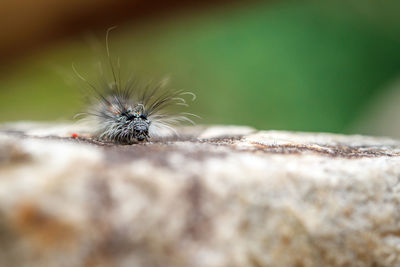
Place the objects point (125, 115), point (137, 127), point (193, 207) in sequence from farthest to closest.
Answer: point (125, 115) → point (137, 127) → point (193, 207)

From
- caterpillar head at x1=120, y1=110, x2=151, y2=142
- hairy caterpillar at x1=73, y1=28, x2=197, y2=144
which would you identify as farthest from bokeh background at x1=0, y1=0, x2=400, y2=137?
caterpillar head at x1=120, y1=110, x2=151, y2=142

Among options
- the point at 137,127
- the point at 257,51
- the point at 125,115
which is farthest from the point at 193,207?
the point at 257,51

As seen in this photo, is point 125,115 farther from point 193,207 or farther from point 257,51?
point 257,51

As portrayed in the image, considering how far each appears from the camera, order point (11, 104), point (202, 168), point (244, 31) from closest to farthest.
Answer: point (202, 168), point (244, 31), point (11, 104)

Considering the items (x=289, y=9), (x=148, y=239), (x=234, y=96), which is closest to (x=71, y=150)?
(x=148, y=239)

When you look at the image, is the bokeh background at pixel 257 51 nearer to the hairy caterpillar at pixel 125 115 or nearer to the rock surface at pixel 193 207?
the hairy caterpillar at pixel 125 115

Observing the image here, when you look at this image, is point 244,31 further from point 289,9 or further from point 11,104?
point 11,104

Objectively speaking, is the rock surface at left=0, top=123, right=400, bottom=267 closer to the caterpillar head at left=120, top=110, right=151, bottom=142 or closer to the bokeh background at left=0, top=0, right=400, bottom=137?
the caterpillar head at left=120, top=110, right=151, bottom=142
